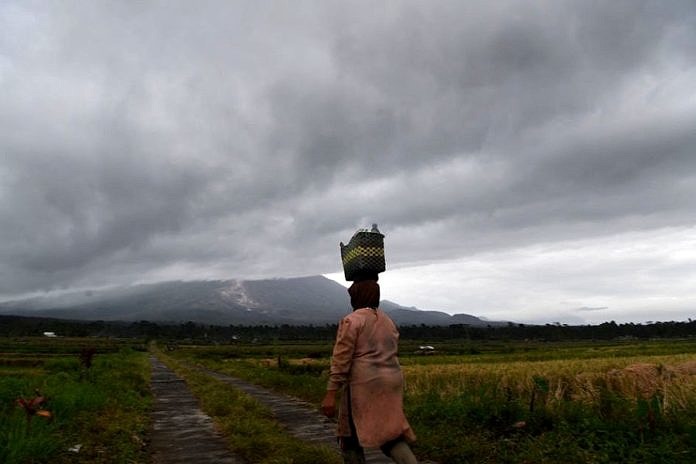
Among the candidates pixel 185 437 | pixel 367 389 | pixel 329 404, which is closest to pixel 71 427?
pixel 185 437

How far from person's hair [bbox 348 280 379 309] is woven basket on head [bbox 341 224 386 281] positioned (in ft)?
0.19

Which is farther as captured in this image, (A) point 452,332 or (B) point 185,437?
(A) point 452,332

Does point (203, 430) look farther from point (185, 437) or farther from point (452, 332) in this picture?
point (452, 332)

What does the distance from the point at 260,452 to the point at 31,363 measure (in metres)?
44.5

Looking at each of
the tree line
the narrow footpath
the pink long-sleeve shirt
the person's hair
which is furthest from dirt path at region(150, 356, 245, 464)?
the tree line

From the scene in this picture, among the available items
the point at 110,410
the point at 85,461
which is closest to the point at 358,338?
the point at 85,461

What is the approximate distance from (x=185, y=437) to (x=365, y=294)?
5.25 metres

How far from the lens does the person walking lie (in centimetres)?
358

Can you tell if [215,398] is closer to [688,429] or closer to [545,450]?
[545,450]

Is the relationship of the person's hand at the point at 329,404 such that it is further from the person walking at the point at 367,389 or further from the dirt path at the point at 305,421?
the dirt path at the point at 305,421

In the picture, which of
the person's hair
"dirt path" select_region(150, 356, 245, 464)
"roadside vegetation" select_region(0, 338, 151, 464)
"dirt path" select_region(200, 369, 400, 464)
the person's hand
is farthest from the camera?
"dirt path" select_region(200, 369, 400, 464)

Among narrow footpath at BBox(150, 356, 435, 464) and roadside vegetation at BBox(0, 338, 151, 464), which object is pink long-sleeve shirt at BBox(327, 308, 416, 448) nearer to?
narrow footpath at BBox(150, 356, 435, 464)

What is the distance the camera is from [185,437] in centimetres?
766

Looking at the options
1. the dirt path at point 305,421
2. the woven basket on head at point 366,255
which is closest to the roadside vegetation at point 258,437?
the dirt path at point 305,421
